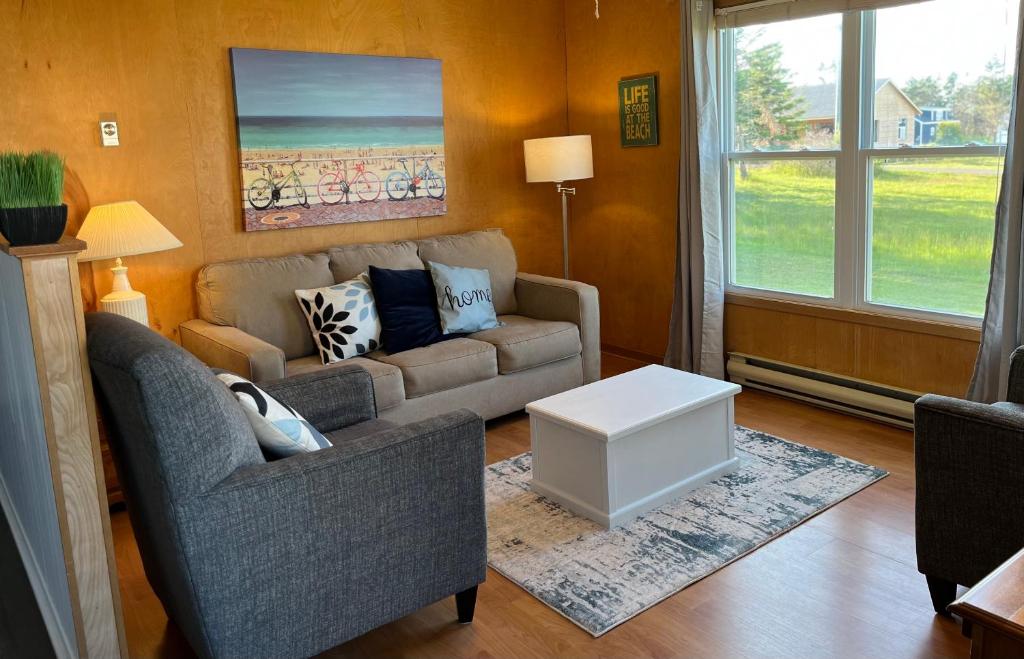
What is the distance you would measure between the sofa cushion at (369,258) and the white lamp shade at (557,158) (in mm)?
876

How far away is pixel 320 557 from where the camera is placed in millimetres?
2154

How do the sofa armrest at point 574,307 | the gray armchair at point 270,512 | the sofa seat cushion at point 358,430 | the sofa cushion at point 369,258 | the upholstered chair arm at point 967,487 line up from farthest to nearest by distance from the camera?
1. the sofa armrest at point 574,307
2. the sofa cushion at point 369,258
3. the sofa seat cushion at point 358,430
4. the upholstered chair arm at point 967,487
5. the gray armchair at point 270,512

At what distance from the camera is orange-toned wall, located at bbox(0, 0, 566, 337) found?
364 cm

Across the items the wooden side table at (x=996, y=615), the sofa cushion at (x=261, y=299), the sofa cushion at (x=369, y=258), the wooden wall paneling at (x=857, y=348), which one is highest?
the sofa cushion at (x=369, y=258)

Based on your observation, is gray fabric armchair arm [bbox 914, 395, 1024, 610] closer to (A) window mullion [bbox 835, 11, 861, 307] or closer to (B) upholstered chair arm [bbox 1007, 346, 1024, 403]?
(B) upholstered chair arm [bbox 1007, 346, 1024, 403]

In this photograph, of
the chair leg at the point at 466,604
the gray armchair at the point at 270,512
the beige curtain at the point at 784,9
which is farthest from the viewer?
the beige curtain at the point at 784,9

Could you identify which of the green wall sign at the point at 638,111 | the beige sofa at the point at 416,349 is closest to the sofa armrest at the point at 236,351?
the beige sofa at the point at 416,349

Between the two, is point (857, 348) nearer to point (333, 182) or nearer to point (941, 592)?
point (941, 592)

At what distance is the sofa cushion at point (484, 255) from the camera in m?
4.65

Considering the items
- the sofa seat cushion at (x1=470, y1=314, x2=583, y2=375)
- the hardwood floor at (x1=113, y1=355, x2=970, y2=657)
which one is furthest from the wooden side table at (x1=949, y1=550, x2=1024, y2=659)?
the sofa seat cushion at (x1=470, y1=314, x2=583, y2=375)

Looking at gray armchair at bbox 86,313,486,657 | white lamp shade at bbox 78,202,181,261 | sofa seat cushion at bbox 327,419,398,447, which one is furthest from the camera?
white lamp shade at bbox 78,202,181,261

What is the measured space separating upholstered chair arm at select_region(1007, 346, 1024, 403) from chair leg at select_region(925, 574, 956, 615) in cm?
68

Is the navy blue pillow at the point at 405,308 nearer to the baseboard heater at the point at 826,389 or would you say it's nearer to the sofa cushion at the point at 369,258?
the sofa cushion at the point at 369,258

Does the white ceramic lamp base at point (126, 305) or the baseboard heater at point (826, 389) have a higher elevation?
the white ceramic lamp base at point (126, 305)
